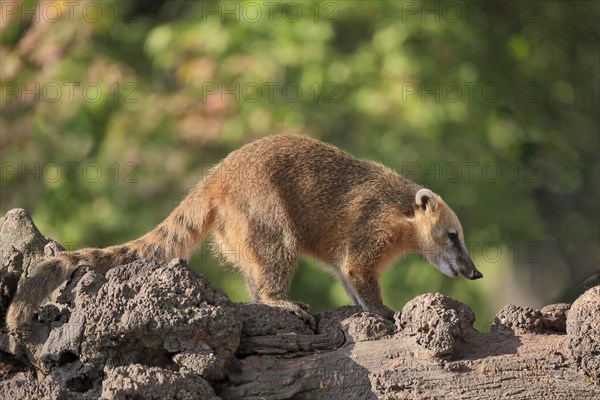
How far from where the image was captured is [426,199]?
987 centimetres

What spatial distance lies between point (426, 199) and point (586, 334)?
3.45 m


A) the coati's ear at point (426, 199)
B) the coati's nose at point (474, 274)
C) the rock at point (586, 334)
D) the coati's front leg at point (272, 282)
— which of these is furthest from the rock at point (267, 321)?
the coati's nose at point (474, 274)

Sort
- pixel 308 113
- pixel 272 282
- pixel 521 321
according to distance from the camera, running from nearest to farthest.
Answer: pixel 521 321 → pixel 272 282 → pixel 308 113

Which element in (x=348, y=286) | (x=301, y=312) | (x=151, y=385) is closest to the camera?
(x=151, y=385)

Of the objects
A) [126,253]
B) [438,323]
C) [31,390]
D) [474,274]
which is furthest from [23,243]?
[474,274]

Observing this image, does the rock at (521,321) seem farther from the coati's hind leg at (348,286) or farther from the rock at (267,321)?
the coati's hind leg at (348,286)

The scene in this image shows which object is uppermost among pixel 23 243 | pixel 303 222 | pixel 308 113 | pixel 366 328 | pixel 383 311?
pixel 308 113

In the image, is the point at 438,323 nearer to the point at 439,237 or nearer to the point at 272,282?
the point at 272,282

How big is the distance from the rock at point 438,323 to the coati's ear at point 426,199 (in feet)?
10.1

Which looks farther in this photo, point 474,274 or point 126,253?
point 474,274

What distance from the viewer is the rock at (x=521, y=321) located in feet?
22.7

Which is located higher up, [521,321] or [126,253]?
[126,253]

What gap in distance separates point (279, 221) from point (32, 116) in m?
7.14

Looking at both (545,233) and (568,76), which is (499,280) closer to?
(545,233)
